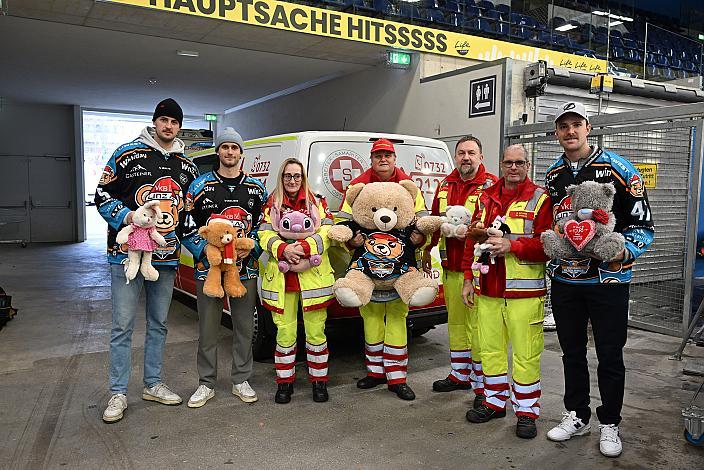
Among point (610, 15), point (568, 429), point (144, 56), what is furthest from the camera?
point (610, 15)

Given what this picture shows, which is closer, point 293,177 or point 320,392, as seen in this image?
point 293,177

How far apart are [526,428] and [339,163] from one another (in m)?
2.38

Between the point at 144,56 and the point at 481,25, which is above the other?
the point at 481,25

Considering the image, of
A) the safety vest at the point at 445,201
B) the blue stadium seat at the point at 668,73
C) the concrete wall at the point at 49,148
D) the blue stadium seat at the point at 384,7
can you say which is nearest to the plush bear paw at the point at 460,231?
the safety vest at the point at 445,201

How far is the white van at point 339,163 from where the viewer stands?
4605mm

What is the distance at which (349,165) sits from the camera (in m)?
4.74

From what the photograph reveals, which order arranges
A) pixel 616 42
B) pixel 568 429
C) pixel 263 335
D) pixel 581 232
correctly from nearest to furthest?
pixel 581 232 → pixel 568 429 → pixel 263 335 → pixel 616 42

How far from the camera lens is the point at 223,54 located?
11289mm

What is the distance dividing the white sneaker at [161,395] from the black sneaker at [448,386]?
1.88m

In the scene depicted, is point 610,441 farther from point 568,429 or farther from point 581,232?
point 581,232

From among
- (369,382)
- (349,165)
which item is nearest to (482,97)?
(349,165)

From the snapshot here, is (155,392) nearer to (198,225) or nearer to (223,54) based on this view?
(198,225)

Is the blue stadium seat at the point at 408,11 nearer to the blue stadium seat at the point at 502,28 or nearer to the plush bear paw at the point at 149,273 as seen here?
the blue stadium seat at the point at 502,28

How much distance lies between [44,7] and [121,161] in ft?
19.8
